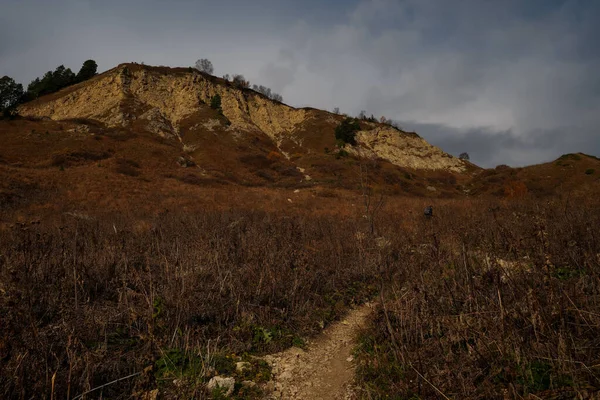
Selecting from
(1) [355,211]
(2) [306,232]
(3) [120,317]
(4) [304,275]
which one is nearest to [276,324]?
(4) [304,275]

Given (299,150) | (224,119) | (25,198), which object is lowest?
(25,198)

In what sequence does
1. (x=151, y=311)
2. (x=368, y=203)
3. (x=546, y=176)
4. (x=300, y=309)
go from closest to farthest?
(x=151, y=311)
(x=300, y=309)
(x=368, y=203)
(x=546, y=176)

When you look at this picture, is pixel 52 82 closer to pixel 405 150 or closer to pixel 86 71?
pixel 86 71

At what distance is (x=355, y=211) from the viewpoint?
65.4ft

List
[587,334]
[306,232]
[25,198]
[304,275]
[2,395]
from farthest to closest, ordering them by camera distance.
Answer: [25,198] < [306,232] < [304,275] < [587,334] < [2,395]

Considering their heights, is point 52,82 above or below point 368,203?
above

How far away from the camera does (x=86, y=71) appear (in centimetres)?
7081

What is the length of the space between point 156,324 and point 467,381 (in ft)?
11.3

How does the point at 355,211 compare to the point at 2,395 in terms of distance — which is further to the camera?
the point at 355,211

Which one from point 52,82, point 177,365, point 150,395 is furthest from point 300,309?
point 52,82

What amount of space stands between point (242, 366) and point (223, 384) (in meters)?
0.55

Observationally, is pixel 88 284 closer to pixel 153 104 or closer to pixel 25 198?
pixel 25 198

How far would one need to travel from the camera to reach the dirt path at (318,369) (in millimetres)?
3512

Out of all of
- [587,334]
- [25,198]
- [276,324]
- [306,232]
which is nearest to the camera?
[587,334]
